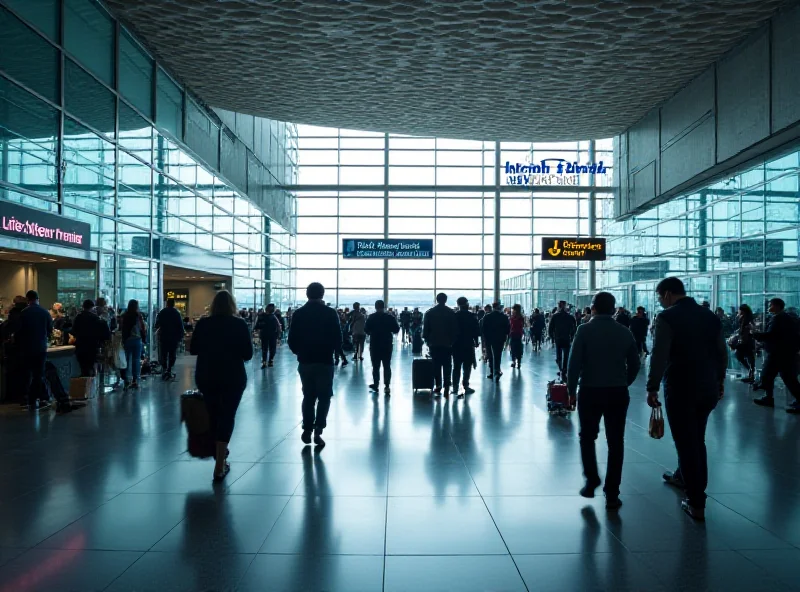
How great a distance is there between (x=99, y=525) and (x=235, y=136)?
20.3 metres

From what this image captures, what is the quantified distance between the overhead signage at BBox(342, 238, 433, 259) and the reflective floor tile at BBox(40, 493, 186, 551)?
25.7 meters

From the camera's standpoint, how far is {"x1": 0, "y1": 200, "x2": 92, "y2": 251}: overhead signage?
9.61m

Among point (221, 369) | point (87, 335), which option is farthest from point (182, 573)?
point (87, 335)

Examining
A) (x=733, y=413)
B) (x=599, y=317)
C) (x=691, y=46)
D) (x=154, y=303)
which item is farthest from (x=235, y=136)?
(x=599, y=317)

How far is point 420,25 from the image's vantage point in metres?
12.7

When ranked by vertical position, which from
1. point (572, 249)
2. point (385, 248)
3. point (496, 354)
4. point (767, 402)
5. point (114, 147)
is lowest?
point (767, 402)

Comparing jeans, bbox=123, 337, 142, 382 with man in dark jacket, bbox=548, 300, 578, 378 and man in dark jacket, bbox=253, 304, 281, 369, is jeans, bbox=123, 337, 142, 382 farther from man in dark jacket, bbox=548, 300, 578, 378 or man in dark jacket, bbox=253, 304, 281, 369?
man in dark jacket, bbox=548, 300, 578, 378

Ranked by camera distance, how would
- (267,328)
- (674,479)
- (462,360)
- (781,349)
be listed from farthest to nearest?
(267,328), (462,360), (781,349), (674,479)

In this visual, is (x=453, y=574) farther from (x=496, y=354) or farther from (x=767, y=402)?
(x=496, y=354)

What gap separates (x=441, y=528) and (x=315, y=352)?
119 inches

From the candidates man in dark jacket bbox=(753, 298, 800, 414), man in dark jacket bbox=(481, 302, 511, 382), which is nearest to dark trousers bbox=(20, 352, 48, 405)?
man in dark jacket bbox=(481, 302, 511, 382)

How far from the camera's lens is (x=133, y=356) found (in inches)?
496

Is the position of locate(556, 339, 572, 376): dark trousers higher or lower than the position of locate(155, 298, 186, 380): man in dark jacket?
lower

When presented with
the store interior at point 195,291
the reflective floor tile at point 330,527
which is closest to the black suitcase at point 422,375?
the reflective floor tile at point 330,527
